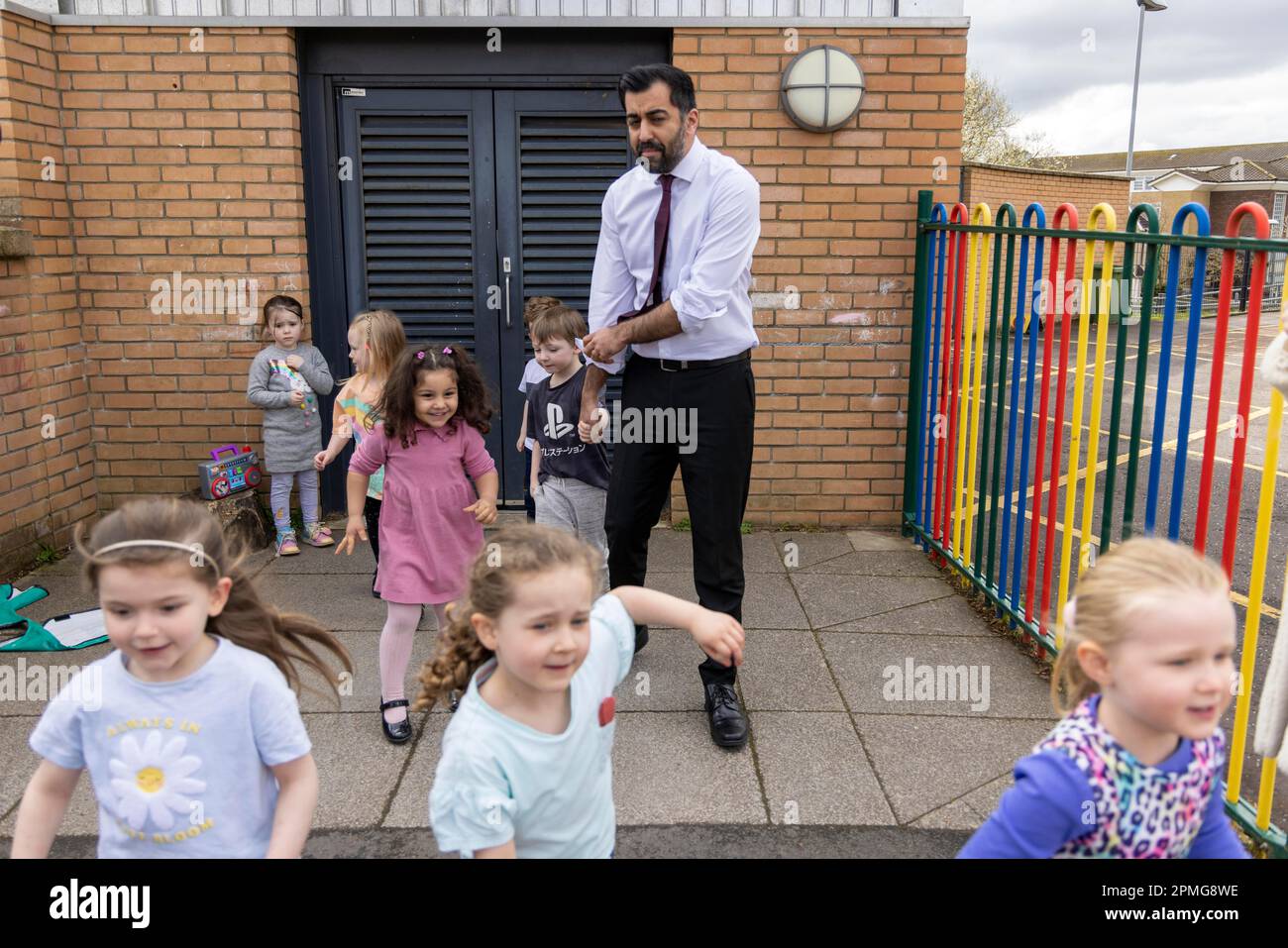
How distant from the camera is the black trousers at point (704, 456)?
374cm

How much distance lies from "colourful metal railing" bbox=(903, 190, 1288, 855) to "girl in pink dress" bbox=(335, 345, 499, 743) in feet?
6.79

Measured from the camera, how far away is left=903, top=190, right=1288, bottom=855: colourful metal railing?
10.1ft

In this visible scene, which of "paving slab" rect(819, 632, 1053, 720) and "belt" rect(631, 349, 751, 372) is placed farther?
"paving slab" rect(819, 632, 1053, 720)

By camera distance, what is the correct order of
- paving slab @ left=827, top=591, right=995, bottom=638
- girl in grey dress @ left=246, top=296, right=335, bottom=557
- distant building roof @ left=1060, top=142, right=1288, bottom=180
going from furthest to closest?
distant building roof @ left=1060, top=142, right=1288, bottom=180
girl in grey dress @ left=246, top=296, right=335, bottom=557
paving slab @ left=827, top=591, right=995, bottom=638

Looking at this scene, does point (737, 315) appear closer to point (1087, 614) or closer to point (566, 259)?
point (1087, 614)

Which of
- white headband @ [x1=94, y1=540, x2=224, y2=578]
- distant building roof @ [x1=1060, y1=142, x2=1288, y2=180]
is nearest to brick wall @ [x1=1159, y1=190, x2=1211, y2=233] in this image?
distant building roof @ [x1=1060, y1=142, x2=1288, y2=180]

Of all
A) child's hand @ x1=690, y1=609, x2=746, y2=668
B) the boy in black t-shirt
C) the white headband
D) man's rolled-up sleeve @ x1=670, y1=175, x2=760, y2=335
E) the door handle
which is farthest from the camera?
the door handle

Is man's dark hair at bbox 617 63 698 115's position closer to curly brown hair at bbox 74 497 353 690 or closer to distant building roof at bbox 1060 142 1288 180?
curly brown hair at bbox 74 497 353 690

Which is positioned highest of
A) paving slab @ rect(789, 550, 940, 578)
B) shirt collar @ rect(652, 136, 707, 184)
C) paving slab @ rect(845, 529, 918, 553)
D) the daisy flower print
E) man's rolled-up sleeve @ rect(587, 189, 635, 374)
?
→ shirt collar @ rect(652, 136, 707, 184)

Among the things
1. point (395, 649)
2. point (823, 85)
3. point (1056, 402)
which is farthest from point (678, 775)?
point (823, 85)

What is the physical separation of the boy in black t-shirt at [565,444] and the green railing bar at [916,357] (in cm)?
231

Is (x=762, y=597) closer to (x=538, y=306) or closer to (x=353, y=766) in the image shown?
(x=538, y=306)

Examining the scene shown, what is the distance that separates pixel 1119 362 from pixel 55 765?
3.79m

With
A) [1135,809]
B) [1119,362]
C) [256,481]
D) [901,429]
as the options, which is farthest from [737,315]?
[256,481]
